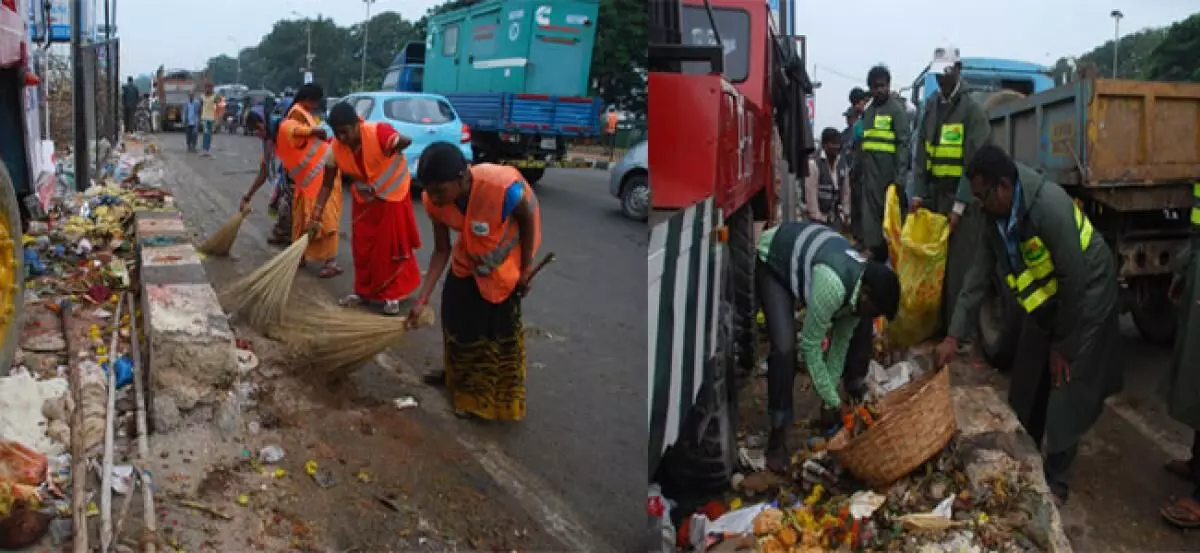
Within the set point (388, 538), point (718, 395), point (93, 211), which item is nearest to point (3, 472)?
point (388, 538)

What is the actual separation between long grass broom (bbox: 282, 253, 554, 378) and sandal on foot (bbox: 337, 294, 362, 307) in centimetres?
142

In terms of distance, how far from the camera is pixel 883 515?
3.64 metres

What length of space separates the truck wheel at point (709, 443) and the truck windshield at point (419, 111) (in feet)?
28.9

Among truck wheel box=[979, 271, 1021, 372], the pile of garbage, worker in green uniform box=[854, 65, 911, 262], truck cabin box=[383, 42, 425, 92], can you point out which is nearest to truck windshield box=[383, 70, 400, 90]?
truck cabin box=[383, 42, 425, 92]

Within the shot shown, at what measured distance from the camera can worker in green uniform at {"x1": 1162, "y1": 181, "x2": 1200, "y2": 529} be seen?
4117 mm

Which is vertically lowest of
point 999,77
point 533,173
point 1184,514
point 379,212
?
point 1184,514

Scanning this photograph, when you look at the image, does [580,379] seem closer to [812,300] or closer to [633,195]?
[812,300]

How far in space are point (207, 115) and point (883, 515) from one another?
14960 mm

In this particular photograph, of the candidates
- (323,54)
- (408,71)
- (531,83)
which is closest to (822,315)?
(531,83)

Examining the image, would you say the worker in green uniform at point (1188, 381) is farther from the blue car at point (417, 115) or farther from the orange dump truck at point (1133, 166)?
the blue car at point (417, 115)

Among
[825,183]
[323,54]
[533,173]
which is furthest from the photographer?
[323,54]

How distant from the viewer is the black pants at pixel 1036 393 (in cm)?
440

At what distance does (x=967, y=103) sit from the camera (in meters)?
6.72

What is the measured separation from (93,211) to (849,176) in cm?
773
